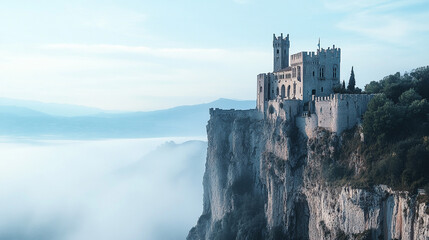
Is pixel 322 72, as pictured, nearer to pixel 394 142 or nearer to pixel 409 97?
pixel 409 97

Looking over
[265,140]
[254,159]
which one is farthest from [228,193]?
[265,140]

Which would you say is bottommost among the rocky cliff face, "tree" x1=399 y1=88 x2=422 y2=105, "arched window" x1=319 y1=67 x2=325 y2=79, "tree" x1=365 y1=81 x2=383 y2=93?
the rocky cliff face

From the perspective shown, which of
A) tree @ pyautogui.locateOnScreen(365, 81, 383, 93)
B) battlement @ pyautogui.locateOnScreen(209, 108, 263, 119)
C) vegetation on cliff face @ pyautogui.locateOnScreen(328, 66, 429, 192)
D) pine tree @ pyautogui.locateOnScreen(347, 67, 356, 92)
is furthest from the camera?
battlement @ pyautogui.locateOnScreen(209, 108, 263, 119)

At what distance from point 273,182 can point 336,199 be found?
1953 cm

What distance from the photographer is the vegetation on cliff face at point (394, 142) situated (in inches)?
2405

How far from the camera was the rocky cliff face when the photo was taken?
62688 mm

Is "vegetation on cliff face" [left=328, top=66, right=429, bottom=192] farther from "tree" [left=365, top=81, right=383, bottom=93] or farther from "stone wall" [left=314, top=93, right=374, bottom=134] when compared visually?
"tree" [left=365, top=81, right=383, bottom=93]

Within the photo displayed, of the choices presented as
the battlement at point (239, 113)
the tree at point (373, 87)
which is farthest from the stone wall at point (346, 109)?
the battlement at point (239, 113)

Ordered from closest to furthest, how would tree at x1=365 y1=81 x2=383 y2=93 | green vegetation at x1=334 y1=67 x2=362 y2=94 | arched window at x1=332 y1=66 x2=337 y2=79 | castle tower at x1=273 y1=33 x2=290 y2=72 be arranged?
1. tree at x1=365 y1=81 x2=383 y2=93
2. green vegetation at x1=334 y1=67 x2=362 y2=94
3. arched window at x1=332 y1=66 x2=337 y2=79
4. castle tower at x1=273 y1=33 x2=290 y2=72

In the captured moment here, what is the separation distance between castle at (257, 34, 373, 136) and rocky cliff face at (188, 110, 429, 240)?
212cm

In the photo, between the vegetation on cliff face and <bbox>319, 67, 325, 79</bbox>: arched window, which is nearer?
the vegetation on cliff face

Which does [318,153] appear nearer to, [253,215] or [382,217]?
[382,217]

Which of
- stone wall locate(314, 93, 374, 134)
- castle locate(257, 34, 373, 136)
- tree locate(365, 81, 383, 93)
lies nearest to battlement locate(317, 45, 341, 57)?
castle locate(257, 34, 373, 136)

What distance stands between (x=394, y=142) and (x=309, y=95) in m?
22.3
